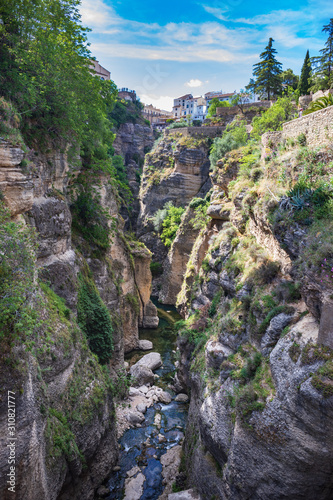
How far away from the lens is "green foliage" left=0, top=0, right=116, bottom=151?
12.6m

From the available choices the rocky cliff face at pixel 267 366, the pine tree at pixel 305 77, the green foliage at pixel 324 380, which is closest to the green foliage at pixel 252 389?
the rocky cliff face at pixel 267 366

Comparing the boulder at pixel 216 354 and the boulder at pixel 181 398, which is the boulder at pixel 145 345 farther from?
the boulder at pixel 216 354

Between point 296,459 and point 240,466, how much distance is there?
2.24 metres

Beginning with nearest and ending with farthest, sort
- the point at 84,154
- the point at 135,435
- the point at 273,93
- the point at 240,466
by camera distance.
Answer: the point at 240,466
the point at 135,435
the point at 84,154
the point at 273,93

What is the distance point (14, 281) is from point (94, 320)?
958 centimetres

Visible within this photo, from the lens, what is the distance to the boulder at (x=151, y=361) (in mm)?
24688

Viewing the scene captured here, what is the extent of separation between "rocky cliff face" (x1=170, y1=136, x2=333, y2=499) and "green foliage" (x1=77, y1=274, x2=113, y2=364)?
16.9 feet

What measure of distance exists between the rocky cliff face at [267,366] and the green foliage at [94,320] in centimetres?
514

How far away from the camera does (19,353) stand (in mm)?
8805

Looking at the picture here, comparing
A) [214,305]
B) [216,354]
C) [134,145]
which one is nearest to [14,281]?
[216,354]

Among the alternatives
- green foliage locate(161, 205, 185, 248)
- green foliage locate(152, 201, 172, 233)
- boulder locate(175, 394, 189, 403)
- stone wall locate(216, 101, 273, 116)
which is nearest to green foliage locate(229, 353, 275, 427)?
boulder locate(175, 394, 189, 403)

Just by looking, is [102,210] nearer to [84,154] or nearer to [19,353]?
[84,154]

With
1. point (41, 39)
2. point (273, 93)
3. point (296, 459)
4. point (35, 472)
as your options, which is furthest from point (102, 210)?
point (273, 93)

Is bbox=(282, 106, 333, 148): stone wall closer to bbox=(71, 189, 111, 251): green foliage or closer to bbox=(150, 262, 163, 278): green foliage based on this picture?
bbox=(71, 189, 111, 251): green foliage
